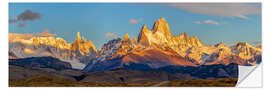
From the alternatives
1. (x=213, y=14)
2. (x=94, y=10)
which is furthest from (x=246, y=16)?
(x=94, y=10)

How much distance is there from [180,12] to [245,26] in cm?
3316

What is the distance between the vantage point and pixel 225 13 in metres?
156

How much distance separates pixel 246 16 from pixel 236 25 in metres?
6.60

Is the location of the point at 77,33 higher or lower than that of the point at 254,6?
lower

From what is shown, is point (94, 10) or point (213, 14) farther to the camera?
point (213, 14)

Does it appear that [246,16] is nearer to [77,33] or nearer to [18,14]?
[77,33]
